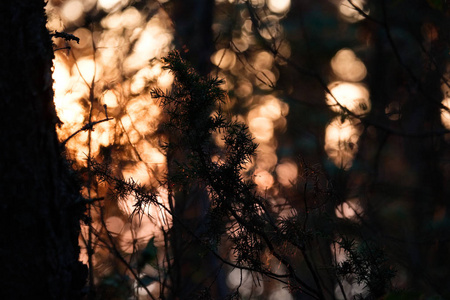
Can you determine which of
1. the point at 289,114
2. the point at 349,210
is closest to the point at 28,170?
the point at 349,210

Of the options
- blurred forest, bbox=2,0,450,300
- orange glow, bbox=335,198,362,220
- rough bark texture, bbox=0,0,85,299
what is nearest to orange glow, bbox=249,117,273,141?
blurred forest, bbox=2,0,450,300

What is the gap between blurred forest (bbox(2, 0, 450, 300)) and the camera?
1784 millimetres

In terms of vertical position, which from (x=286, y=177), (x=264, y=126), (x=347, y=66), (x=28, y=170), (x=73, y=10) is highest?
(x=347, y=66)

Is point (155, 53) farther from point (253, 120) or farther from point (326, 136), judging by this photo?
point (253, 120)

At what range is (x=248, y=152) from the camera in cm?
174

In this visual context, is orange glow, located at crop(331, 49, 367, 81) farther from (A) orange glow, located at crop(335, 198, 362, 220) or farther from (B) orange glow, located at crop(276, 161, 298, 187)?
(A) orange glow, located at crop(335, 198, 362, 220)

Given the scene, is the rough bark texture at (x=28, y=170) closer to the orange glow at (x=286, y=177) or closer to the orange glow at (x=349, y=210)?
the orange glow at (x=286, y=177)

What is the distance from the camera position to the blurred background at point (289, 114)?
3.04 meters

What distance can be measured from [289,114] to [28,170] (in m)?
7.73

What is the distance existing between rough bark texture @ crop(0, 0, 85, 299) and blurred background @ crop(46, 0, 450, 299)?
241 mm

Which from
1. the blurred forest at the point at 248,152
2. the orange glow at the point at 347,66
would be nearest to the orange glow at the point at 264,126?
the blurred forest at the point at 248,152

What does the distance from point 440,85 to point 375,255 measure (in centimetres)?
459

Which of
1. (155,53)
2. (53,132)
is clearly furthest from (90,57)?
(53,132)

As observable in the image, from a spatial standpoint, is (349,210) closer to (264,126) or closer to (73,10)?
(73,10)
